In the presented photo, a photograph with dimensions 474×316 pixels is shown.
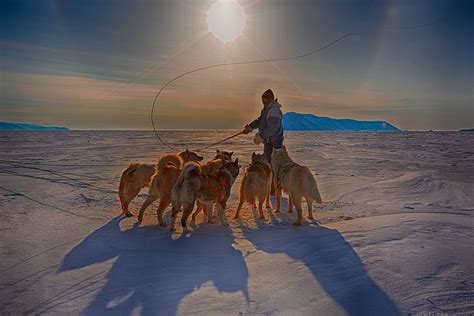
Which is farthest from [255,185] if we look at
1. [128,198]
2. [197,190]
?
[128,198]

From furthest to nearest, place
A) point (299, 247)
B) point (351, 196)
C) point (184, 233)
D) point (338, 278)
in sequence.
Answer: point (351, 196) < point (184, 233) < point (299, 247) < point (338, 278)

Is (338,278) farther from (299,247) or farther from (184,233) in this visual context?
(184,233)

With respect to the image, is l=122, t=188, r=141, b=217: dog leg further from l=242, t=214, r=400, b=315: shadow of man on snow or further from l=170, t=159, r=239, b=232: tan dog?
l=242, t=214, r=400, b=315: shadow of man on snow

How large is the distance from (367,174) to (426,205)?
513 cm

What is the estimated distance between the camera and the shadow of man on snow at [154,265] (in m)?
3.60

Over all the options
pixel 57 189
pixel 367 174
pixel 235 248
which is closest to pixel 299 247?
pixel 235 248

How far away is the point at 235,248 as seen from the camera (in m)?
5.17

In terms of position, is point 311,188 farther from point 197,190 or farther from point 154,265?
point 154,265

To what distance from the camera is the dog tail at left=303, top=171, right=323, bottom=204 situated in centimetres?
604

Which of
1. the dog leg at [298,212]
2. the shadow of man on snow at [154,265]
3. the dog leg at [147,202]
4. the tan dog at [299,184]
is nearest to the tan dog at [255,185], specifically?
the tan dog at [299,184]

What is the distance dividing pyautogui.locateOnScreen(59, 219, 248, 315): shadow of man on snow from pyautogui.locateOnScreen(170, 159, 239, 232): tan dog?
Result: 447mm

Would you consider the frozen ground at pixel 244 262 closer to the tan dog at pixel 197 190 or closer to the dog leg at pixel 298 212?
the dog leg at pixel 298 212

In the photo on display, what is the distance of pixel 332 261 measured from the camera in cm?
432

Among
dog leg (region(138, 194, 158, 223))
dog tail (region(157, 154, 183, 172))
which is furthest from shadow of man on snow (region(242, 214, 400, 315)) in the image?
dog tail (region(157, 154, 183, 172))
